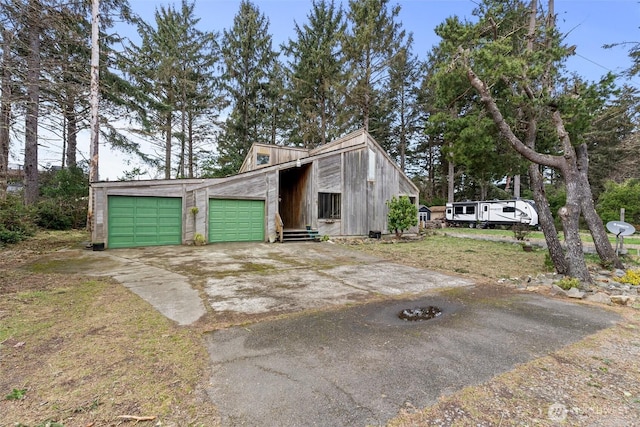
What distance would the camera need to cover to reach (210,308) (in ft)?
13.2

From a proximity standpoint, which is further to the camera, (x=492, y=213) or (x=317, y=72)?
(x=492, y=213)

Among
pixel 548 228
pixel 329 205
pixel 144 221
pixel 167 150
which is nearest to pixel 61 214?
pixel 144 221

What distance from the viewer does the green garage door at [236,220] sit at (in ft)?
36.7

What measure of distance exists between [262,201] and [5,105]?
844 centimetres

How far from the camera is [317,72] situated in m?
20.0

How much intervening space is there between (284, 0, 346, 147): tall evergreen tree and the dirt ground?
18.6m

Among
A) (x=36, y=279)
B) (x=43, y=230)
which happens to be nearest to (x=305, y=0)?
(x=43, y=230)

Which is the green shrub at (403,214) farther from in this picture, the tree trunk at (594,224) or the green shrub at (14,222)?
the green shrub at (14,222)

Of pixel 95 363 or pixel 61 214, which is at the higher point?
pixel 61 214

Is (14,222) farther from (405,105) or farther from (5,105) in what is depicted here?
(405,105)

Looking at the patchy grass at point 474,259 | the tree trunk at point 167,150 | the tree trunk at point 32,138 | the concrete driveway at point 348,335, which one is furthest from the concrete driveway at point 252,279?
the tree trunk at point 167,150

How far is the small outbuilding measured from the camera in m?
9.83

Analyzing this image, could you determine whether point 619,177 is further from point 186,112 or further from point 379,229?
point 186,112

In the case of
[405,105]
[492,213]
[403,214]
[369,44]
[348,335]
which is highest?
[369,44]
